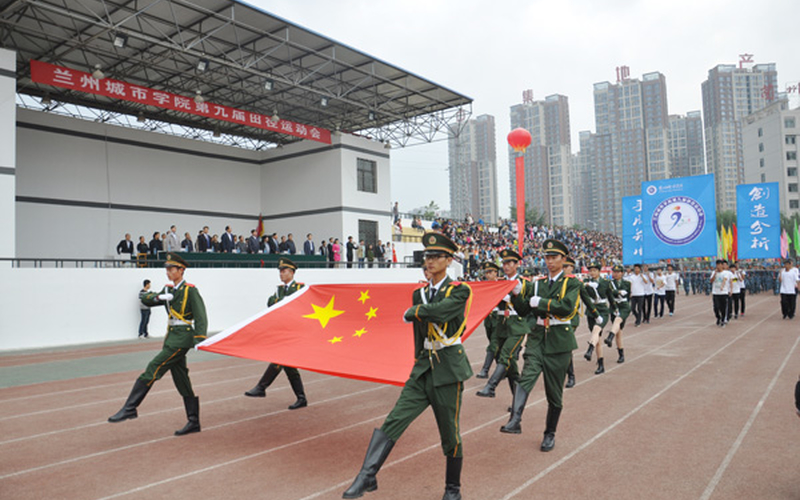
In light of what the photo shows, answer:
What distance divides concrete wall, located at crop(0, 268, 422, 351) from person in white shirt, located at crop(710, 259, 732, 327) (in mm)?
14609

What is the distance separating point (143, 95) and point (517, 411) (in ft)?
54.6

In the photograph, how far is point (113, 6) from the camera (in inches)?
606

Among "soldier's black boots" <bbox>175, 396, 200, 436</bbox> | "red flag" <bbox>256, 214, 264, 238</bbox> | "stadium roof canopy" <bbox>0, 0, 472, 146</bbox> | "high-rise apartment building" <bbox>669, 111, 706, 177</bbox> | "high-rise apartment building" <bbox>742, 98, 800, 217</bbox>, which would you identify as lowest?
"soldier's black boots" <bbox>175, 396, 200, 436</bbox>

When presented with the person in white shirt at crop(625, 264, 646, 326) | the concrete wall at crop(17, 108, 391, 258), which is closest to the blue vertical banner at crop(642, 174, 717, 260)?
the person in white shirt at crop(625, 264, 646, 326)

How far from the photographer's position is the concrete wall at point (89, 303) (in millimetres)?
13938

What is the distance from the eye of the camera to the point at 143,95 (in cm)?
1742

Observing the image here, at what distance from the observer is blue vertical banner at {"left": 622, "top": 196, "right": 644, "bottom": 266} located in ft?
57.6

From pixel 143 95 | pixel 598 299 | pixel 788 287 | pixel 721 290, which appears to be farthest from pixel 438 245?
pixel 143 95

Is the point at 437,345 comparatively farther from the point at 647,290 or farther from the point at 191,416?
the point at 647,290

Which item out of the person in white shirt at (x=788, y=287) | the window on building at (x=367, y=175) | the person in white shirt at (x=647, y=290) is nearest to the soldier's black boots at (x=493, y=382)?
the person in white shirt at (x=647, y=290)

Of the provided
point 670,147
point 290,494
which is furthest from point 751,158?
point 290,494

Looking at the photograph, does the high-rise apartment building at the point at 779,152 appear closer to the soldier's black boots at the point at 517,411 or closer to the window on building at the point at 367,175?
the window on building at the point at 367,175

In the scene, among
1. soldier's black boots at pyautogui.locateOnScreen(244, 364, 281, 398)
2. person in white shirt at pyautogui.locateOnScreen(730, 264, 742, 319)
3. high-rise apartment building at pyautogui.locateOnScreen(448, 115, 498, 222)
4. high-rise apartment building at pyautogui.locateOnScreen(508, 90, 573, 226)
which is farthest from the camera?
high-rise apartment building at pyautogui.locateOnScreen(448, 115, 498, 222)

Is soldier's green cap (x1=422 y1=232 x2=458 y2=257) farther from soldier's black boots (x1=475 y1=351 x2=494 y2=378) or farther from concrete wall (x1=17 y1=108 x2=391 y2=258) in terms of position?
concrete wall (x1=17 y1=108 x2=391 y2=258)
